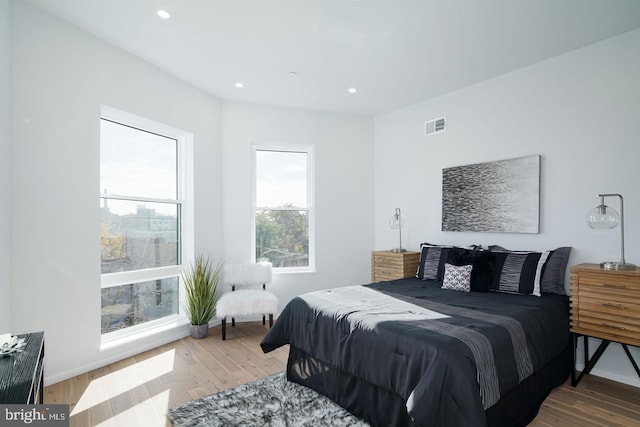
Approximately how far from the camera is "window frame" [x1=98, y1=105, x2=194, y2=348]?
10.7ft

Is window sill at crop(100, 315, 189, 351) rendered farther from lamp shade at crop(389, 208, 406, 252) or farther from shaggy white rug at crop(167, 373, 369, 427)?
lamp shade at crop(389, 208, 406, 252)

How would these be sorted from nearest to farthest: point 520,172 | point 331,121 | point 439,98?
point 520,172 < point 439,98 < point 331,121

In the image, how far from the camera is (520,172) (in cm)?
338

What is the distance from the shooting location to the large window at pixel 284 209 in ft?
15.2

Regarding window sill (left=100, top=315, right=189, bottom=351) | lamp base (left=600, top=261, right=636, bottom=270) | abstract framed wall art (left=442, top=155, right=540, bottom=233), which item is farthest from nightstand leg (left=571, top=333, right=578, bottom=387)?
window sill (left=100, top=315, right=189, bottom=351)

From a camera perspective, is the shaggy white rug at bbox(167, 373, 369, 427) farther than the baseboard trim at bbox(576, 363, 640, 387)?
No

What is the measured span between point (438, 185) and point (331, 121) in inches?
69.5

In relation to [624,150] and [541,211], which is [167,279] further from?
[624,150]

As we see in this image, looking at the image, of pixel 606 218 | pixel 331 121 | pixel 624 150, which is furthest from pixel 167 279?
pixel 624 150

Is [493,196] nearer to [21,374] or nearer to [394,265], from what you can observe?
[394,265]

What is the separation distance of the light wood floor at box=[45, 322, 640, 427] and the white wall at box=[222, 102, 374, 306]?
1.40 metres

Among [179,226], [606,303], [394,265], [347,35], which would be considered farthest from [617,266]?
[179,226]

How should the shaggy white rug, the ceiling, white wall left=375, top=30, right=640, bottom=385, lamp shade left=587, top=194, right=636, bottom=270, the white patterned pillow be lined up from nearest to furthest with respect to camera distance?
the shaggy white rug
the ceiling
lamp shade left=587, top=194, right=636, bottom=270
white wall left=375, top=30, right=640, bottom=385
the white patterned pillow

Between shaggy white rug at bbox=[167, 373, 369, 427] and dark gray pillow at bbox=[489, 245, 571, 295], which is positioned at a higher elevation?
dark gray pillow at bbox=[489, 245, 571, 295]
